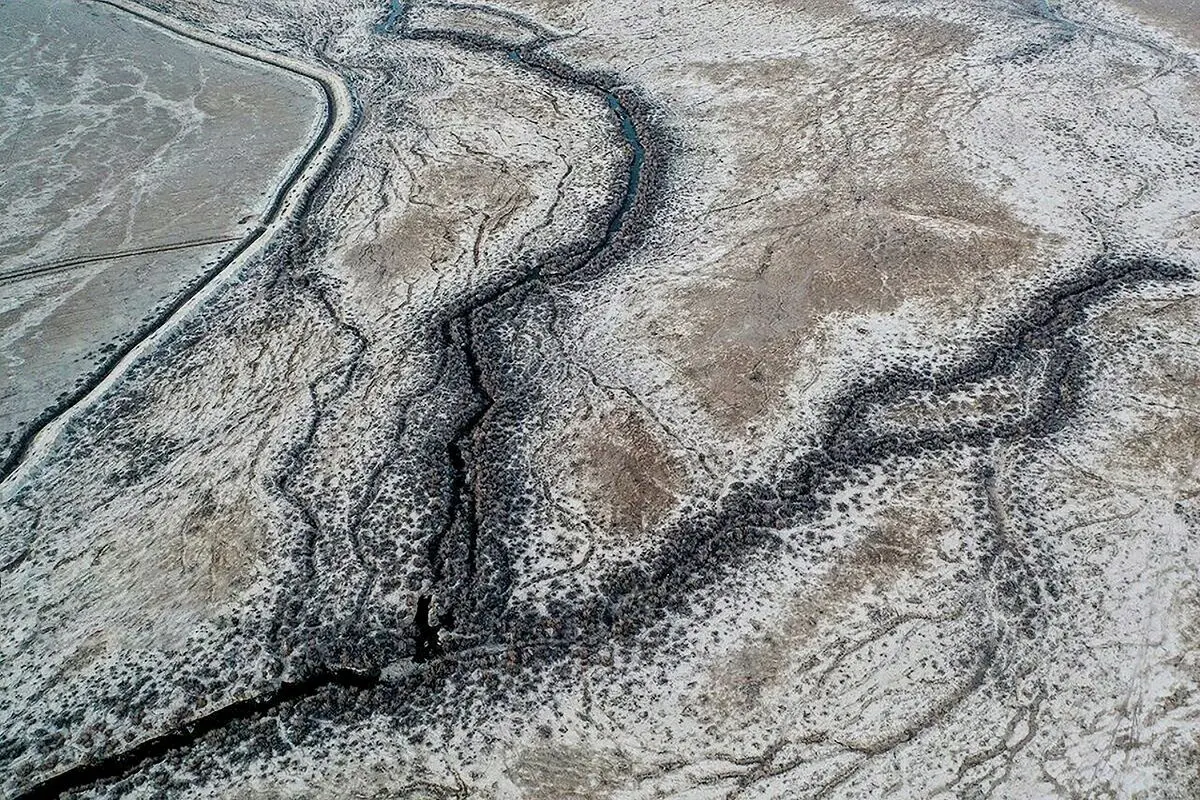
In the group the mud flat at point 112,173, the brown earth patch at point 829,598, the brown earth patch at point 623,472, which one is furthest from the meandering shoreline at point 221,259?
the brown earth patch at point 829,598

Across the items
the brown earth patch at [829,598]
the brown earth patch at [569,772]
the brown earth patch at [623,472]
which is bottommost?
the brown earth patch at [569,772]

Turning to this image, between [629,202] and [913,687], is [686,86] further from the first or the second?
[913,687]

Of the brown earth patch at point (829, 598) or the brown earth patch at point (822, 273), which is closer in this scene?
the brown earth patch at point (829, 598)

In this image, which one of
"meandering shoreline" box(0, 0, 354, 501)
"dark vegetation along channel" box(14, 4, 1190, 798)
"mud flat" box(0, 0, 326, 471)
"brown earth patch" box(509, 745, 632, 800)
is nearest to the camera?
"brown earth patch" box(509, 745, 632, 800)

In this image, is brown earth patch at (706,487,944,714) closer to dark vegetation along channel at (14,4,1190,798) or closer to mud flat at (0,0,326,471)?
dark vegetation along channel at (14,4,1190,798)

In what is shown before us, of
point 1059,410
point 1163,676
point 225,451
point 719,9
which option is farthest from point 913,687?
point 719,9

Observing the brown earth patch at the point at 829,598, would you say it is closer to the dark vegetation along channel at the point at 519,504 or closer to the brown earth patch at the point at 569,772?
the dark vegetation along channel at the point at 519,504

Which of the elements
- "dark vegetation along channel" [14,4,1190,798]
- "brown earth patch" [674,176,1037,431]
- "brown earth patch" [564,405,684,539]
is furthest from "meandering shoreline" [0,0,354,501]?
"brown earth patch" [674,176,1037,431]

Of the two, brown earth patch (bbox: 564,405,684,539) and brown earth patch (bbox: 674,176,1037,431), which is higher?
brown earth patch (bbox: 674,176,1037,431)
